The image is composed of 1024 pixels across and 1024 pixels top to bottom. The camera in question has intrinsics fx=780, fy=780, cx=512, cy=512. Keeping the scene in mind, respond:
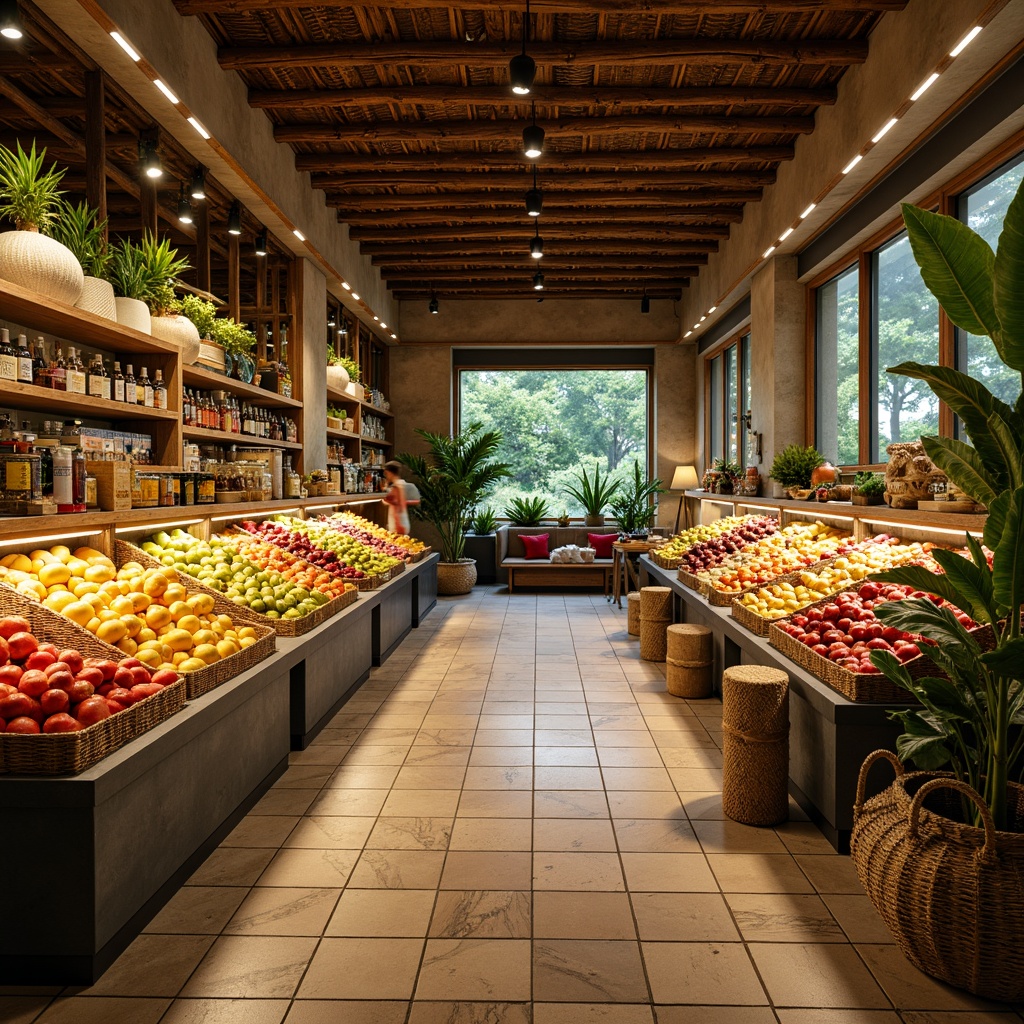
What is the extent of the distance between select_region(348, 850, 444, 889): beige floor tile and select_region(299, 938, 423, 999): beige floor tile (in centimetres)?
35

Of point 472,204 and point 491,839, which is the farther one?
point 472,204

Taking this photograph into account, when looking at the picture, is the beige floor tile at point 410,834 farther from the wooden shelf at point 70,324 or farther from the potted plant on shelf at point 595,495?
the potted plant on shelf at point 595,495

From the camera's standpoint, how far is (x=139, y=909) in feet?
8.02

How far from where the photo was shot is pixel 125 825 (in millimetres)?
2336

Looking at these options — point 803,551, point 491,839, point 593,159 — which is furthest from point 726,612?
point 593,159

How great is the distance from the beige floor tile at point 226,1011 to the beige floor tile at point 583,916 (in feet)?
2.63

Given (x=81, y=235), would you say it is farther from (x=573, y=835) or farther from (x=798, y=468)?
(x=798, y=468)

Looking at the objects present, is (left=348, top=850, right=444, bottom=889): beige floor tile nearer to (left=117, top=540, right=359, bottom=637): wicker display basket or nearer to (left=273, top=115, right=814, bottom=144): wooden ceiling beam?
(left=117, top=540, right=359, bottom=637): wicker display basket

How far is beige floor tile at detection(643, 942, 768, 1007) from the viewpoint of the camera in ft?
7.04

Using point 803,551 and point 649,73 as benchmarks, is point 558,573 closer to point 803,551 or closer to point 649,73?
point 803,551

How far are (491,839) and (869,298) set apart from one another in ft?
17.6

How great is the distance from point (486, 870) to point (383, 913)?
17.7 inches

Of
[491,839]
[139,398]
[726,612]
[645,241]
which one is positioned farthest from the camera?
[645,241]

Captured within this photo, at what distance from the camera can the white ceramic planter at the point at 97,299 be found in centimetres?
350
